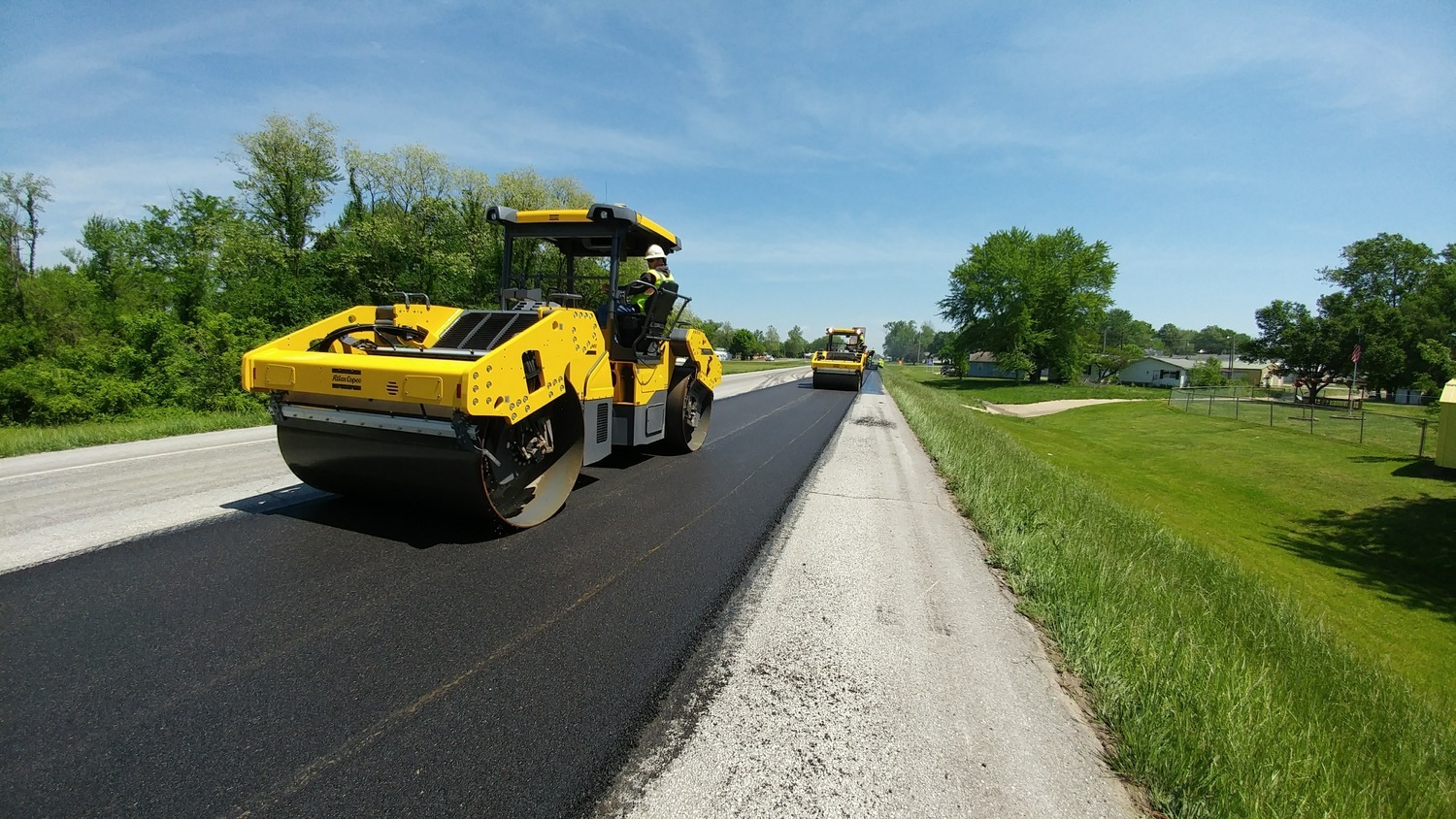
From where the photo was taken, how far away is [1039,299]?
164ft

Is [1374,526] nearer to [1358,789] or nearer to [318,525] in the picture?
[1358,789]

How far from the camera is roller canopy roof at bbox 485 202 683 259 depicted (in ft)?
19.1

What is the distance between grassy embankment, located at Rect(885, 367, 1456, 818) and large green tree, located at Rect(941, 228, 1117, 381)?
37.4 m

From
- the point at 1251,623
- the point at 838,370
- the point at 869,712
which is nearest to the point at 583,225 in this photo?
the point at 869,712

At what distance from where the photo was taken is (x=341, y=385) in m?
3.79

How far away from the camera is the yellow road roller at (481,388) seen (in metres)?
3.63

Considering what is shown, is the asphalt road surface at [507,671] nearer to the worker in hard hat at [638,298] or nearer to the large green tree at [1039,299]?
the worker in hard hat at [638,298]

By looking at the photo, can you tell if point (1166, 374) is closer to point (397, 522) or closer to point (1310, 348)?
point (1310, 348)

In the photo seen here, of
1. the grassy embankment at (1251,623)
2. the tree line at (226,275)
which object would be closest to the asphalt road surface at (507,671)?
the grassy embankment at (1251,623)

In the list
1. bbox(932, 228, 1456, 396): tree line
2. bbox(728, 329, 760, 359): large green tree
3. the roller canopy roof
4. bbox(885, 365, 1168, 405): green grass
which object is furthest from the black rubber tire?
bbox(728, 329, 760, 359): large green tree

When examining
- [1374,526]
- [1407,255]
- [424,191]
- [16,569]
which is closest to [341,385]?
[16,569]

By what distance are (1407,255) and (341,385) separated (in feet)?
319

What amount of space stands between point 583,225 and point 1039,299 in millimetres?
52493

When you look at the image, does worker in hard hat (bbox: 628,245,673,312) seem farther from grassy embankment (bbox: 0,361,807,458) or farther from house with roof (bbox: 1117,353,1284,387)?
house with roof (bbox: 1117,353,1284,387)
